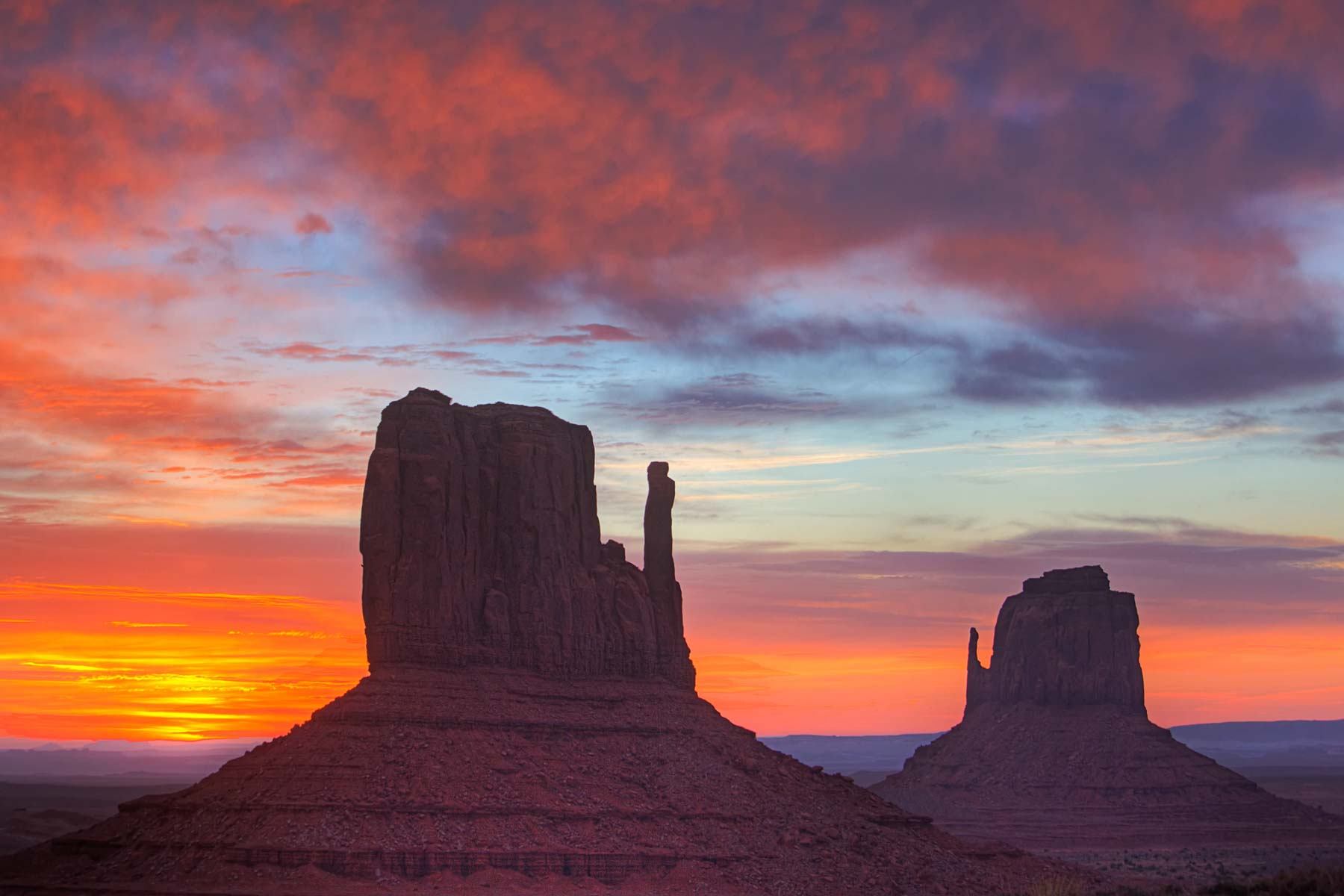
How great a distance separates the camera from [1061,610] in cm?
18600

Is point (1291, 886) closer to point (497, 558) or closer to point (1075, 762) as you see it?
point (497, 558)

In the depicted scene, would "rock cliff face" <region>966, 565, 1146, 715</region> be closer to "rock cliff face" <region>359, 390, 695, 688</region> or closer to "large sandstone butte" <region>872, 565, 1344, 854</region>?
"large sandstone butte" <region>872, 565, 1344, 854</region>

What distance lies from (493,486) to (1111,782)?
87349 mm

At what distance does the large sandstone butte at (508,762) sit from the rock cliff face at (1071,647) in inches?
2962

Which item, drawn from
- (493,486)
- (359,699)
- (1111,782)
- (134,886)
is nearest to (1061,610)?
(1111,782)

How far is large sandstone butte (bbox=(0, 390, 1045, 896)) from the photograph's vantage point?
278 feet

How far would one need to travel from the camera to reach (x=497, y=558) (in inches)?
4099

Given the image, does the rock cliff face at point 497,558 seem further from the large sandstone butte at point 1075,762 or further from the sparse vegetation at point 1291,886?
the large sandstone butte at point 1075,762

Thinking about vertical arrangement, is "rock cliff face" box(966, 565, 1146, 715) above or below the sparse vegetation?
above

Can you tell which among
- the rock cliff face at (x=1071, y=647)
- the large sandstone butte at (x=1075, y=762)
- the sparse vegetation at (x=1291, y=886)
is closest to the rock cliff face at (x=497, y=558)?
the sparse vegetation at (x=1291, y=886)

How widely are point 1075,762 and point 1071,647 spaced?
15424 millimetres

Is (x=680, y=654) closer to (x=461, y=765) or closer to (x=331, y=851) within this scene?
(x=461, y=765)

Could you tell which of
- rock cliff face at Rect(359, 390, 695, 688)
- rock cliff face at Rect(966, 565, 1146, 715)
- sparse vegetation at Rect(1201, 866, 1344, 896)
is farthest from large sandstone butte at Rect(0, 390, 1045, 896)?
rock cliff face at Rect(966, 565, 1146, 715)

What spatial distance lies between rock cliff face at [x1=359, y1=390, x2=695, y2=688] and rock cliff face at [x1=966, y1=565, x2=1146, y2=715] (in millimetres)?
81334
